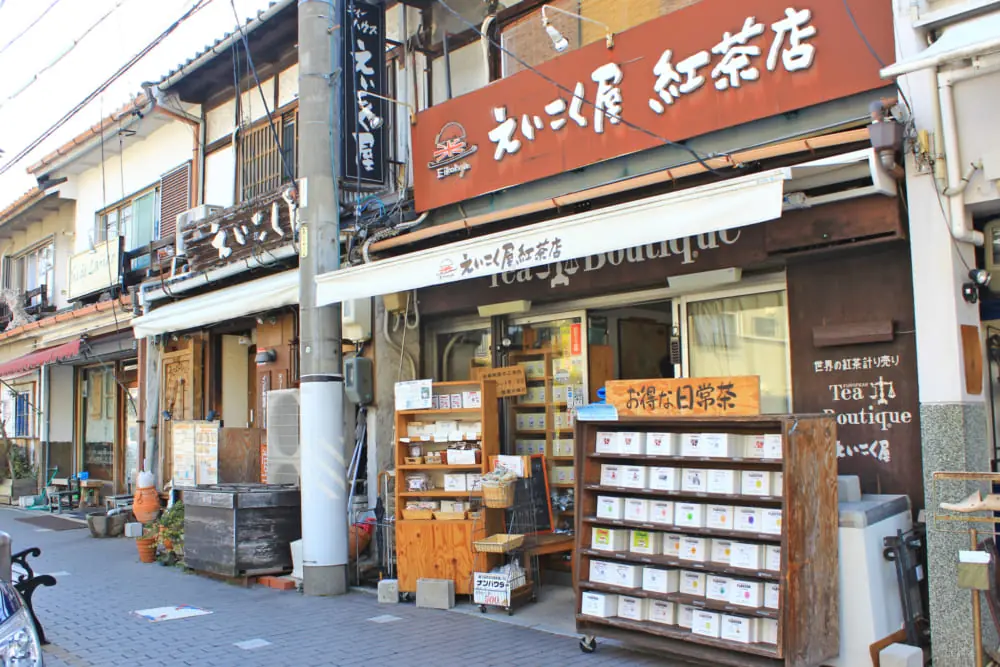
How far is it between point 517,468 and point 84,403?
15464 mm

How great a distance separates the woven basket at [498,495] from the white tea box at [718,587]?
2.69 metres

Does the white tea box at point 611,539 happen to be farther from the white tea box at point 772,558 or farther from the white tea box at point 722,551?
the white tea box at point 772,558

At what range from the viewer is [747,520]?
6102mm

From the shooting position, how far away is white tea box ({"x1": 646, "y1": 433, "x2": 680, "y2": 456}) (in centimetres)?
657

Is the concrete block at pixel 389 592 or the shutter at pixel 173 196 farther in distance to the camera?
the shutter at pixel 173 196

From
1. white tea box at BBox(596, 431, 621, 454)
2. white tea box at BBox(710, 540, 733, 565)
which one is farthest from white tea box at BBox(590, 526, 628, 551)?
white tea box at BBox(710, 540, 733, 565)

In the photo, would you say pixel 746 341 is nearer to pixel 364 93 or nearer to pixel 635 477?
pixel 635 477

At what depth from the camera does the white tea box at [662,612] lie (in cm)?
642

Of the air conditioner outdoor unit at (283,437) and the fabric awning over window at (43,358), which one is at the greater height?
the fabric awning over window at (43,358)

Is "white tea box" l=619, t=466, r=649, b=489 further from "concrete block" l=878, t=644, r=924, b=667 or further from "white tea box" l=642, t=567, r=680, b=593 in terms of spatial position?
"concrete block" l=878, t=644, r=924, b=667

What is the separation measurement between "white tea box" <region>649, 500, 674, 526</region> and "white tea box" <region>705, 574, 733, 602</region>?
53cm

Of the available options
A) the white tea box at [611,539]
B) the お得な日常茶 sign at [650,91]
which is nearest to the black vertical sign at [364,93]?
the お得な日常茶 sign at [650,91]

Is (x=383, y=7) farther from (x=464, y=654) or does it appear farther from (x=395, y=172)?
(x=464, y=654)

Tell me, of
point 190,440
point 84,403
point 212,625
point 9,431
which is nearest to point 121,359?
point 84,403
